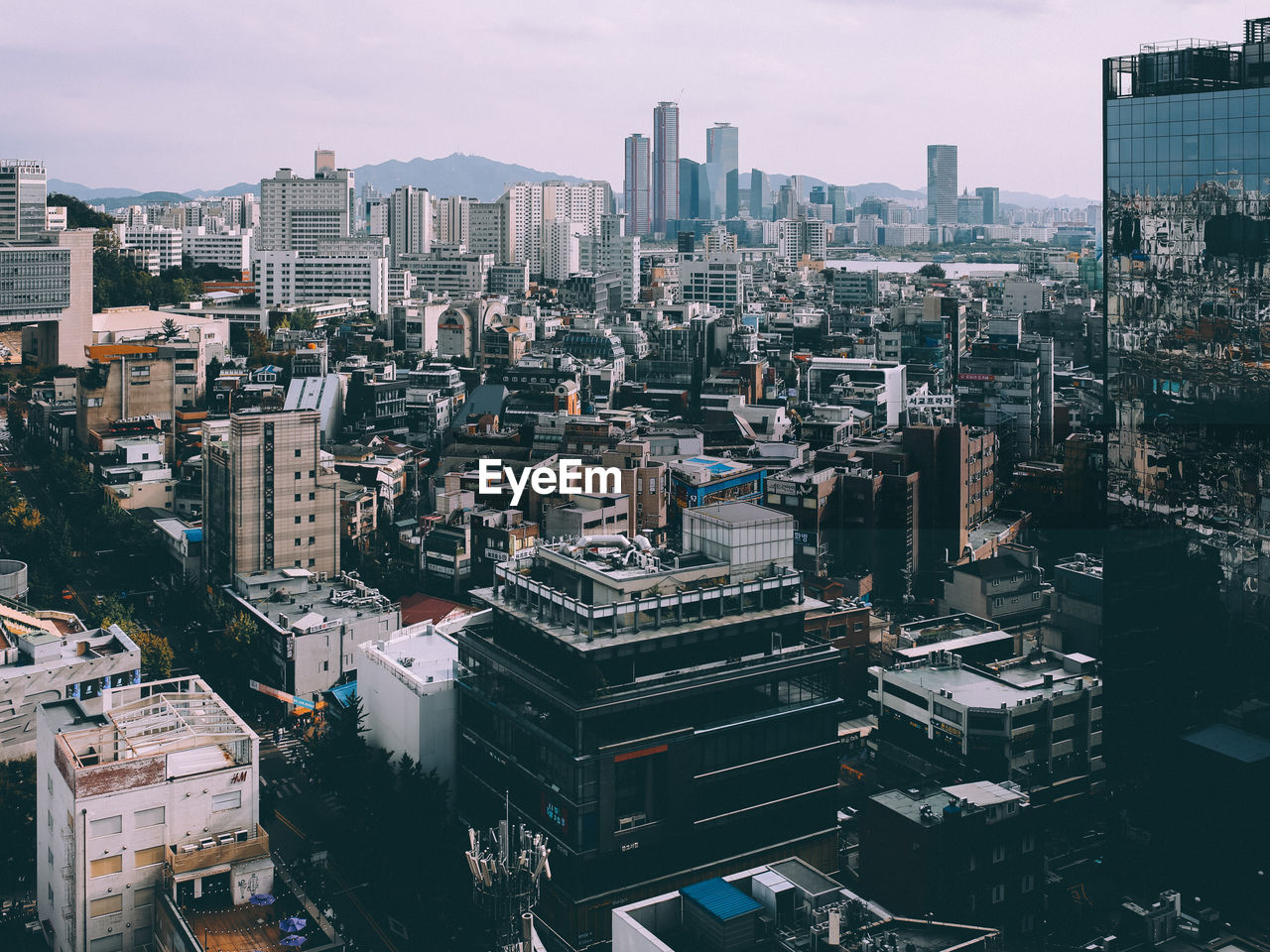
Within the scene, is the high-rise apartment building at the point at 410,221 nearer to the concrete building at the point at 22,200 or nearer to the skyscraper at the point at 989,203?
the concrete building at the point at 22,200

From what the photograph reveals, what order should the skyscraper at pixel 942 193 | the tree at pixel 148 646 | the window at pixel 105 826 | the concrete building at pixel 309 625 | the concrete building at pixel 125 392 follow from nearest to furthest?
the window at pixel 105 826, the tree at pixel 148 646, the concrete building at pixel 309 625, the concrete building at pixel 125 392, the skyscraper at pixel 942 193

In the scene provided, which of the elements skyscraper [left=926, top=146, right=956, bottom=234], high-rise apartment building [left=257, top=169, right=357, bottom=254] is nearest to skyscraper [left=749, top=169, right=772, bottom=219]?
skyscraper [left=926, top=146, right=956, bottom=234]

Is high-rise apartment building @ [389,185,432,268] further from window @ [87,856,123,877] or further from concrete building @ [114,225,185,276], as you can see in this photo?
window @ [87,856,123,877]

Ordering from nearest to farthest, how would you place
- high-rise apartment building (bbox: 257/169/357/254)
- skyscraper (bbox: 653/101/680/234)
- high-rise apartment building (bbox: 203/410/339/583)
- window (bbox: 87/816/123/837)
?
window (bbox: 87/816/123/837) < high-rise apartment building (bbox: 203/410/339/583) < high-rise apartment building (bbox: 257/169/357/254) < skyscraper (bbox: 653/101/680/234)

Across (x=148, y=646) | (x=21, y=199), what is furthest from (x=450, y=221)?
(x=148, y=646)

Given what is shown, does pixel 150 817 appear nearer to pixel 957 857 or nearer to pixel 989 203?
pixel 957 857

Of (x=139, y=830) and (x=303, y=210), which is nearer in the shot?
(x=139, y=830)

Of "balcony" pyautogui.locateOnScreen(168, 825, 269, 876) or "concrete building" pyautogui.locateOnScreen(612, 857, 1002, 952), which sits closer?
"concrete building" pyautogui.locateOnScreen(612, 857, 1002, 952)

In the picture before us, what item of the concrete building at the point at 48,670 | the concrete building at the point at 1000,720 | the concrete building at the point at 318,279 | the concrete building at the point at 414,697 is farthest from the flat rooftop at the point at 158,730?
the concrete building at the point at 318,279
